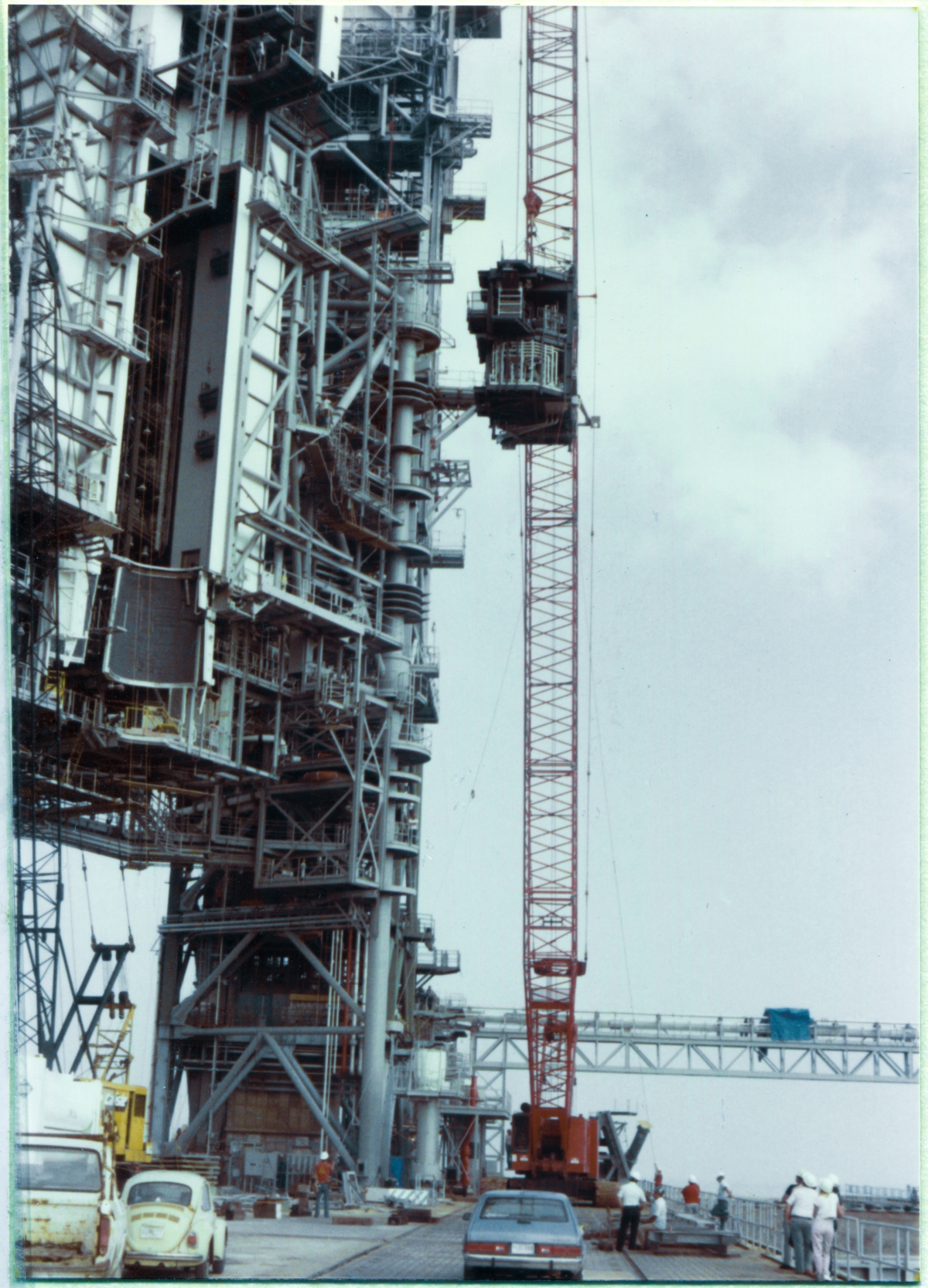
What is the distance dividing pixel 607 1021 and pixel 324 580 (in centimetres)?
2658

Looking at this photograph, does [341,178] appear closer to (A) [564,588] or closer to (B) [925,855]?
(A) [564,588]

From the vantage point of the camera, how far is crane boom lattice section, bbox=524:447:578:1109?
49.2 m

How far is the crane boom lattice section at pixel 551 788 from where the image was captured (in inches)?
1938

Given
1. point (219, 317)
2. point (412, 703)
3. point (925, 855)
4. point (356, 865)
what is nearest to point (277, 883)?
point (356, 865)

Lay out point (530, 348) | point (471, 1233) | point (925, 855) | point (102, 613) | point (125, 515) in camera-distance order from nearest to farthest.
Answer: point (471, 1233) < point (925, 855) < point (102, 613) < point (125, 515) < point (530, 348)

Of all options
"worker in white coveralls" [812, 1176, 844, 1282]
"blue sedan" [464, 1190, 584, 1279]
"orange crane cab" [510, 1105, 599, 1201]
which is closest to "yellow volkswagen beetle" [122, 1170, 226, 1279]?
"blue sedan" [464, 1190, 584, 1279]

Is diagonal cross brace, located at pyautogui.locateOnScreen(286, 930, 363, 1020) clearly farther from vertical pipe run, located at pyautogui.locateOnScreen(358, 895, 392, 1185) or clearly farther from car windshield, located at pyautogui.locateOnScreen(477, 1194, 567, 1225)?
car windshield, located at pyautogui.locateOnScreen(477, 1194, 567, 1225)

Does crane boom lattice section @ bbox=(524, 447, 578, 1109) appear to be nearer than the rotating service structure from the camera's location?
→ No

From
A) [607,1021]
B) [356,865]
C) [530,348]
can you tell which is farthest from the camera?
[607,1021]

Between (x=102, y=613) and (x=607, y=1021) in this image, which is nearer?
(x=102, y=613)

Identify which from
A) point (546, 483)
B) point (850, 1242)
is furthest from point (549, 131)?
point (850, 1242)

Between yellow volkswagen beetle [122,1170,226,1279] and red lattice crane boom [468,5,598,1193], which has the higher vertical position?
red lattice crane boom [468,5,598,1193]

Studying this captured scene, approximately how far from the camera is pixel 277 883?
1826 inches

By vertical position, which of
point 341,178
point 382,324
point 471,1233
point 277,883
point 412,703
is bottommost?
point 471,1233
